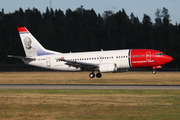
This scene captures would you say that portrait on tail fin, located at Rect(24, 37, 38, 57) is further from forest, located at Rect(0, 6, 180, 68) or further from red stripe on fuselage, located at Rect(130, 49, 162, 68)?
forest, located at Rect(0, 6, 180, 68)

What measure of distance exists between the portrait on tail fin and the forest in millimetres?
58496

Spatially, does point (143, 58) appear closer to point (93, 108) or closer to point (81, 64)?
point (81, 64)

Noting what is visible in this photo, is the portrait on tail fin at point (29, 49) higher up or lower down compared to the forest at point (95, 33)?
lower down

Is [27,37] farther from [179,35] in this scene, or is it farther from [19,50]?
[179,35]

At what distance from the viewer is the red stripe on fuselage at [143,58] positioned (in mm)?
40781

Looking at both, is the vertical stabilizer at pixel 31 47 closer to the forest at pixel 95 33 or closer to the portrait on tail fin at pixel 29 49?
the portrait on tail fin at pixel 29 49

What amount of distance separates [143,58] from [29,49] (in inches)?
803

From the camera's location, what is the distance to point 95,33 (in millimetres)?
128000

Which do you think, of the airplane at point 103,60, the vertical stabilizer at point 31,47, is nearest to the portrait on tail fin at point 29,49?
the vertical stabilizer at point 31,47

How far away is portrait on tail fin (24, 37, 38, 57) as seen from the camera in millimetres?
47906

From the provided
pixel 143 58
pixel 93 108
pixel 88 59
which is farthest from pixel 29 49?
pixel 93 108

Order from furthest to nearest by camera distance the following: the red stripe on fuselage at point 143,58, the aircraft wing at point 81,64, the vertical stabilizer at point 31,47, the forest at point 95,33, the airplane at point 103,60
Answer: the forest at point 95,33
the vertical stabilizer at point 31,47
the aircraft wing at point 81,64
the airplane at point 103,60
the red stripe on fuselage at point 143,58

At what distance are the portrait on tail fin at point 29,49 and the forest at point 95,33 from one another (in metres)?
58.5

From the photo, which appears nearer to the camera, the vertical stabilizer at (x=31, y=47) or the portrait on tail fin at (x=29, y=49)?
the vertical stabilizer at (x=31, y=47)
